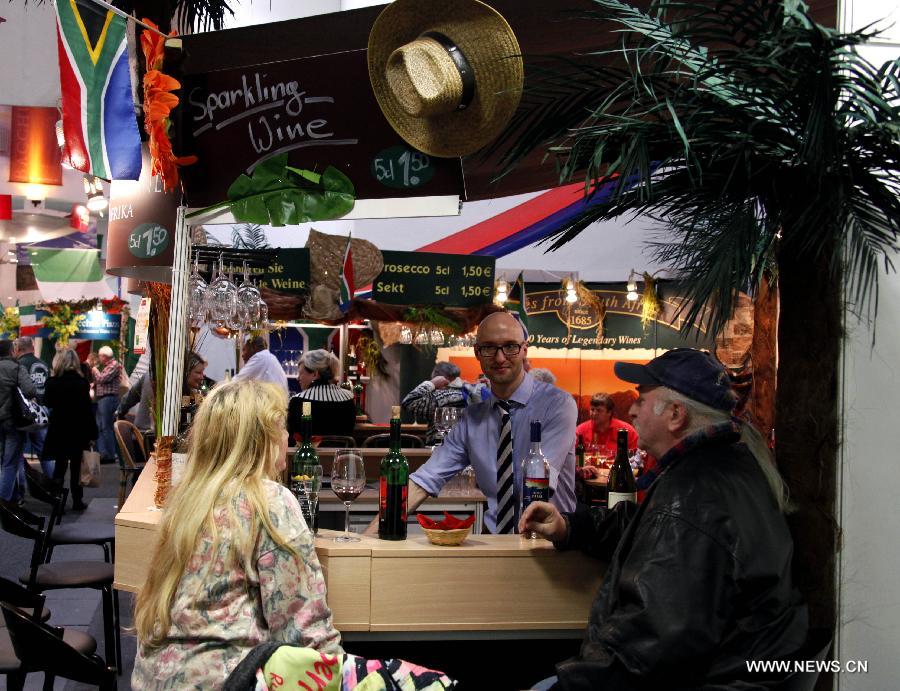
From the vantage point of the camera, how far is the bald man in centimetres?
351

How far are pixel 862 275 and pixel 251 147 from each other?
7.92 ft

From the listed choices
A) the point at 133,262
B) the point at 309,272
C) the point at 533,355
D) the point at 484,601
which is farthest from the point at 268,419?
the point at 533,355

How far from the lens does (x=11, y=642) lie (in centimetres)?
312

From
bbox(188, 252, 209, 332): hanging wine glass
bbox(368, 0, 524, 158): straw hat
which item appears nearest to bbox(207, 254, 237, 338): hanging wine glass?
bbox(188, 252, 209, 332): hanging wine glass

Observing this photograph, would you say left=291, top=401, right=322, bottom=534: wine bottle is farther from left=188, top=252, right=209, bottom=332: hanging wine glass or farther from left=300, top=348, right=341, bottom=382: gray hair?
left=300, top=348, right=341, bottom=382: gray hair

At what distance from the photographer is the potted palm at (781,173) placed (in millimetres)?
2117

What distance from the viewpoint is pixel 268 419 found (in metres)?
2.41

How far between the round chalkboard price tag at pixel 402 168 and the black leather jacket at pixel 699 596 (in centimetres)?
193

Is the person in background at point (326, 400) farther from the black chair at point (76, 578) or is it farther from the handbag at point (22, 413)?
the handbag at point (22, 413)

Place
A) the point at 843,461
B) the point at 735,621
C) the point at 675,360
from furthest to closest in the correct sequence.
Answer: the point at 843,461, the point at 675,360, the point at 735,621

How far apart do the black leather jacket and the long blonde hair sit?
2.72ft

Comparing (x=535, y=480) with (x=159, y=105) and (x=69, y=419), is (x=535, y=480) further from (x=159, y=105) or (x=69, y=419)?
(x=69, y=419)

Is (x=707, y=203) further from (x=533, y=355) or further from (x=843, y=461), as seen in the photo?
(x=533, y=355)

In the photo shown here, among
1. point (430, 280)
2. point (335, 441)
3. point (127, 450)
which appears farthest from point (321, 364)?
point (127, 450)
